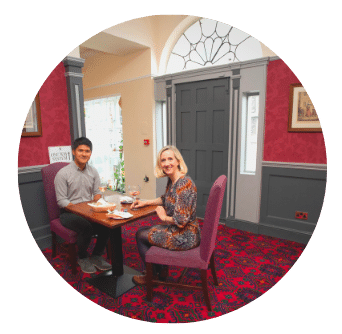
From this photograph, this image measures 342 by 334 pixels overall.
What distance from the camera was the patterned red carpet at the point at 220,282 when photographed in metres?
1.71

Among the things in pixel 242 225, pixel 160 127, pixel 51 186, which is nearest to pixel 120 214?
pixel 51 186

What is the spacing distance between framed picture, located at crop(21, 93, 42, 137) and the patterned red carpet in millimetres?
1270

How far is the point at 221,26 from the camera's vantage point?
2.86m

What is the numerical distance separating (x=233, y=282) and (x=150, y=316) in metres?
0.78

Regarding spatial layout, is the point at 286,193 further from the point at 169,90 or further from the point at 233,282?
the point at 169,90

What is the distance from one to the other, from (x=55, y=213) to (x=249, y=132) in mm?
2393

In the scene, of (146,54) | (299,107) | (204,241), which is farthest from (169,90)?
(204,241)

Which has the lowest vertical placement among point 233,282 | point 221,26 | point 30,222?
point 233,282

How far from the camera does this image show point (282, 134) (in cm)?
271

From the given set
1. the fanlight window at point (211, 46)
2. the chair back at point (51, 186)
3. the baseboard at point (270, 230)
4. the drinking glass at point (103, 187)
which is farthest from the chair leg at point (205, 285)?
the fanlight window at point (211, 46)

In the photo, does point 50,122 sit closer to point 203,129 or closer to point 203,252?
point 203,252

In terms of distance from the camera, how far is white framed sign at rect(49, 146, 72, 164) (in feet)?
5.89

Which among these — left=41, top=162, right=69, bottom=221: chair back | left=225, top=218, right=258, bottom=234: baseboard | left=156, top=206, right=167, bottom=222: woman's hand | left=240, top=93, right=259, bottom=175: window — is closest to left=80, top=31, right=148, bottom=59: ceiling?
left=41, top=162, right=69, bottom=221: chair back

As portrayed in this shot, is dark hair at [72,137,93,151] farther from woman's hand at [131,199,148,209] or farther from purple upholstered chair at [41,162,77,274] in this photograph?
woman's hand at [131,199,148,209]
